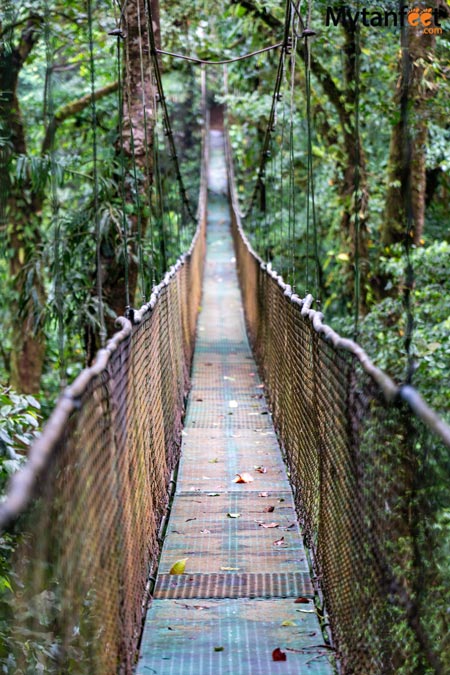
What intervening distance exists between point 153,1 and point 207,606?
13.8ft

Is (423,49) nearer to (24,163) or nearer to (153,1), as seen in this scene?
(153,1)

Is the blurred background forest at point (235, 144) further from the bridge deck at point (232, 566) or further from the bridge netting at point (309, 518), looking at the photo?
the bridge deck at point (232, 566)

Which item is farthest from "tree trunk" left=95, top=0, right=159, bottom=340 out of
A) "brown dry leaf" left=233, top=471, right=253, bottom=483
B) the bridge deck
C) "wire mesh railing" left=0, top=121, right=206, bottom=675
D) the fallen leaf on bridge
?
the fallen leaf on bridge

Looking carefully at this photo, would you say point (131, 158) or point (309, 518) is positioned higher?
point (131, 158)

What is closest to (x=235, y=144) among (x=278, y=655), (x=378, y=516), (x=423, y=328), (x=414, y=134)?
(x=414, y=134)

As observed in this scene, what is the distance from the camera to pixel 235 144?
1070cm

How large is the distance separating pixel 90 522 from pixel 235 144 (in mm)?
9612

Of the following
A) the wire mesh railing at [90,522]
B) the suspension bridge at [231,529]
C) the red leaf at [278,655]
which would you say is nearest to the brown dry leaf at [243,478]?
the suspension bridge at [231,529]

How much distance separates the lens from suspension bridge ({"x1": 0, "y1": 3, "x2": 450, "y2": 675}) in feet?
4.52

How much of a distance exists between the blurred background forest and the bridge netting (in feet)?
1.41

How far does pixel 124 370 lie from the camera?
1.97 metres

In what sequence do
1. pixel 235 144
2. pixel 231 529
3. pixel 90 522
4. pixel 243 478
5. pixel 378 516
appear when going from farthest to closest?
pixel 235 144, pixel 243 478, pixel 231 529, pixel 378 516, pixel 90 522

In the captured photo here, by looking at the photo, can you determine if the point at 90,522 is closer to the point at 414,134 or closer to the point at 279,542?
the point at 279,542

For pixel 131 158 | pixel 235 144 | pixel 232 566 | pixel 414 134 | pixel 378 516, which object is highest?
pixel 235 144
